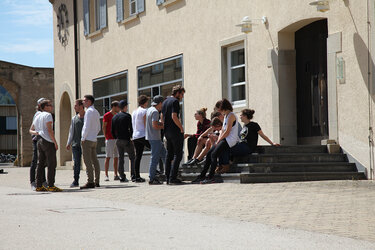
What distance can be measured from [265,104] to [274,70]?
0.84 m

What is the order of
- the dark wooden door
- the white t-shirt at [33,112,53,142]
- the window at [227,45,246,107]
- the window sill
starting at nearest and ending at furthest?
the white t-shirt at [33,112,53,142]
the dark wooden door
the window at [227,45,246,107]
the window sill

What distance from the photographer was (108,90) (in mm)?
24516

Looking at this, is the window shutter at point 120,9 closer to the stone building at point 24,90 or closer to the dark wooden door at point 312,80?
the dark wooden door at point 312,80

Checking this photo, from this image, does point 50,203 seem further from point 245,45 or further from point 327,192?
point 245,45

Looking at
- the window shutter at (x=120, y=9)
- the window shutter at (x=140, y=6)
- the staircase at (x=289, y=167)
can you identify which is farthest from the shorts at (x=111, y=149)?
the window shutter at (x=120, y=9)

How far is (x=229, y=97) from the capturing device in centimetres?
1777

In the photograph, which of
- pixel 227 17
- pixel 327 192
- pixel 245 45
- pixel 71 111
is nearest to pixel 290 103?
pixel 245 45

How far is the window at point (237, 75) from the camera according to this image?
17.4 meters

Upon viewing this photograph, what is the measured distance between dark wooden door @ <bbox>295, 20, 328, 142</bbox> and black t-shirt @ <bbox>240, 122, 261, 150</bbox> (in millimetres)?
2236

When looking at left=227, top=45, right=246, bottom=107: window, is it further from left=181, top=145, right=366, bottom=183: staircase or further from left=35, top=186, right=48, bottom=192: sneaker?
left=35, top=186, right=48, bottom=192: sneaker

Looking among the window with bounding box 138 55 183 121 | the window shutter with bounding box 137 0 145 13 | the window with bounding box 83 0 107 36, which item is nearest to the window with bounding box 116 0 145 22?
the window shutter with bounding box 137 0 145 13

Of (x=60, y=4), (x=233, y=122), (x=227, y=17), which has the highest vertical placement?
(x=60, y=4)

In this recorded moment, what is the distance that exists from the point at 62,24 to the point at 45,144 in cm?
1650

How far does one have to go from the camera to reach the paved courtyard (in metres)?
6.50
